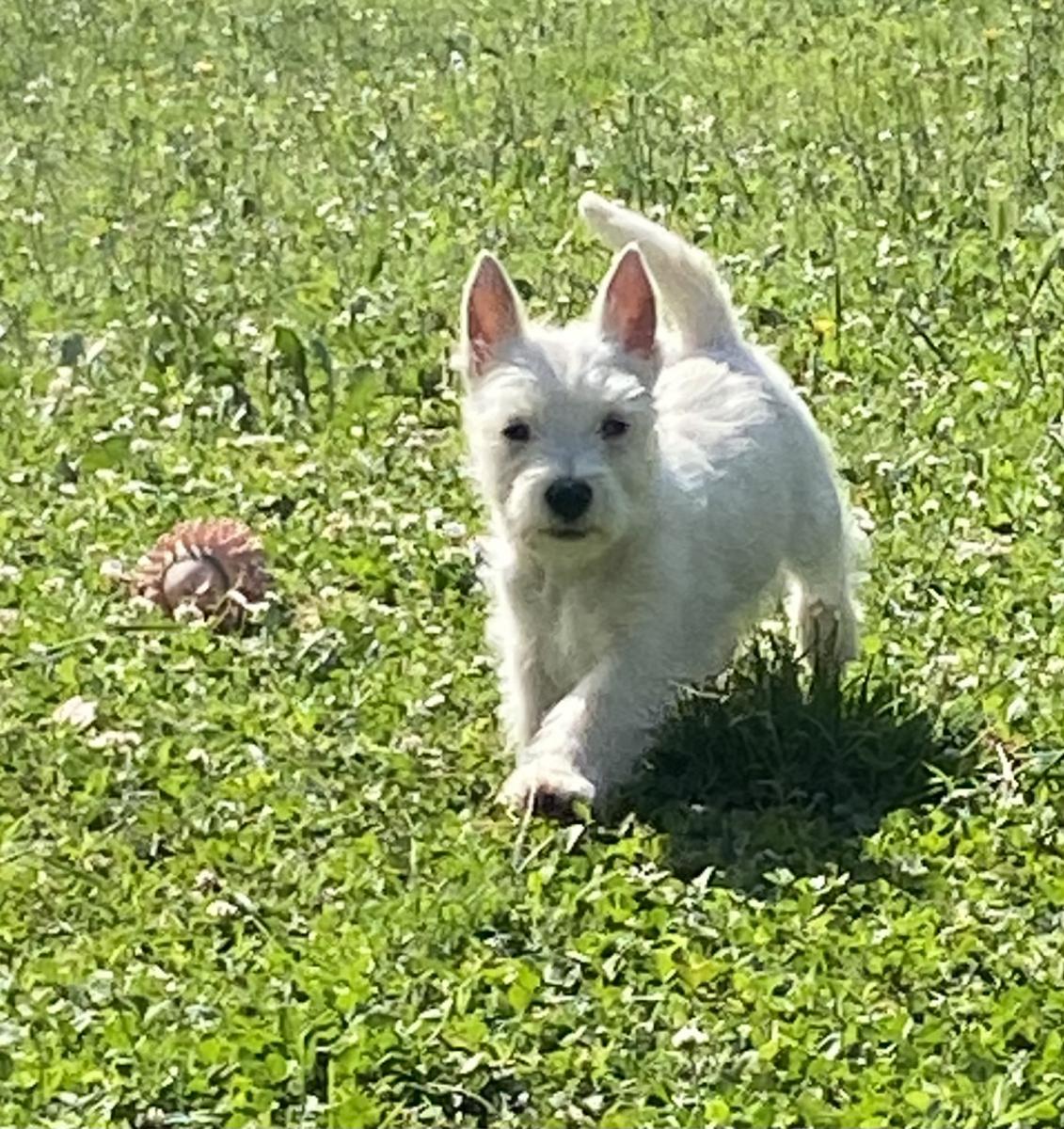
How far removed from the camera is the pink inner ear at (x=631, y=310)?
6.96m

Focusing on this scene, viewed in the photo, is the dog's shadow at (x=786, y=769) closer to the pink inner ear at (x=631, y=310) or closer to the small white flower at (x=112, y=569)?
the pink inner ear at (x=631, y=310)

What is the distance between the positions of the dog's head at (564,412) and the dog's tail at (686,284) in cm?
50

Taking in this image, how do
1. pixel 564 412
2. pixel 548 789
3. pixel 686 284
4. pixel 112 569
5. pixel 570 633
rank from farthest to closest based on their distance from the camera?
pixel 112 569 < pixel 686 284 < pixel 570 633 < pixel 564 412 < pixel 548 789

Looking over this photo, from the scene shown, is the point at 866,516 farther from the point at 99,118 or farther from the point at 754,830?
the point at 99,118

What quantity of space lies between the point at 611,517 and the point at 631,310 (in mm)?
570

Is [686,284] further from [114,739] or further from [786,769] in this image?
[114,739]

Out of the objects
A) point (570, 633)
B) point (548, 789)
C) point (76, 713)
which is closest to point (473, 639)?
point (570, 633)

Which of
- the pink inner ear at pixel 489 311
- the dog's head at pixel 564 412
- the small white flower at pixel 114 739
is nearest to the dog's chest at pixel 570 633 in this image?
the dog's head at pixel 564 412

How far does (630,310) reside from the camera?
6980 millimetres

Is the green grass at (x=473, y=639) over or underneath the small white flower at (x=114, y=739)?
over

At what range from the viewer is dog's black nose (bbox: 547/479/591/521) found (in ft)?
21.7

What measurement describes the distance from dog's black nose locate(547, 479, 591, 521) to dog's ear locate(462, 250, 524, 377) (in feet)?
1.58

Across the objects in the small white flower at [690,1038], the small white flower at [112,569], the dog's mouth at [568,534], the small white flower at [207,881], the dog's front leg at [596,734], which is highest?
the dog's mouth at [568,534]

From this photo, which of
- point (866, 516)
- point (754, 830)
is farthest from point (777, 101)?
point (754, 830)
